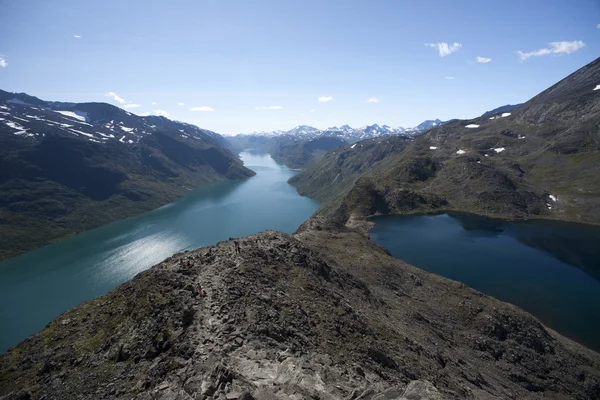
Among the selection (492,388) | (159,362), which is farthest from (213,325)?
(492,388)

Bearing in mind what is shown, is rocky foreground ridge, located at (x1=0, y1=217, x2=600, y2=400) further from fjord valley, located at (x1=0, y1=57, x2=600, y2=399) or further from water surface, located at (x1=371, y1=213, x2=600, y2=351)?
water surface, located at (x1=371, y1=213, x2=600, y2=351)

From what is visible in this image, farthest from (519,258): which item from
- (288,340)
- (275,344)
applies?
(275,344)

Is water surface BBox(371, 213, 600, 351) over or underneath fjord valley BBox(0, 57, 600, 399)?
underneath

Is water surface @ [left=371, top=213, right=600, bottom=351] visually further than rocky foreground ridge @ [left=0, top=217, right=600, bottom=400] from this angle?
Yes

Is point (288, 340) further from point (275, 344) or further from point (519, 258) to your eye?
point (519, 258)

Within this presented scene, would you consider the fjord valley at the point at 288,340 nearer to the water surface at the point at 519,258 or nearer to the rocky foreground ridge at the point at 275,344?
the rocky foreground ridge at the point at 275,344

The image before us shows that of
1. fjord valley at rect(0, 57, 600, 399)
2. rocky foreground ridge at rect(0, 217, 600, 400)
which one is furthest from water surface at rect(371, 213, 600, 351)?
rocky foreground ridge at rect(0, 217, 600, 400)
